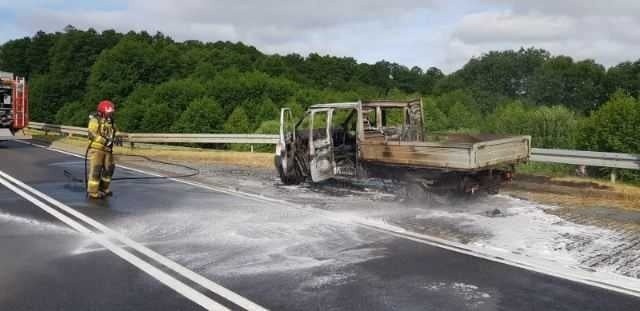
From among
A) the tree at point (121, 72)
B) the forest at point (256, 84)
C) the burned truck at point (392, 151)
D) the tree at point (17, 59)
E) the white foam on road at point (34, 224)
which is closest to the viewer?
the white foam on road at point (34, 224)

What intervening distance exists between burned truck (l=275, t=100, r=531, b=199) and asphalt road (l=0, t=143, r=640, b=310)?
7.07 feet

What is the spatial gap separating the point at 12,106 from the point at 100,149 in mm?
15078

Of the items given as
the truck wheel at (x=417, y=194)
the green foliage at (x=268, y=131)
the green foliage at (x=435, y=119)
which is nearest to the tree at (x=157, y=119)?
the green foliage at (x=435, y=119)

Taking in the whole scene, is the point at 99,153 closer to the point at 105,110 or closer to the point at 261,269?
the point at 105,110

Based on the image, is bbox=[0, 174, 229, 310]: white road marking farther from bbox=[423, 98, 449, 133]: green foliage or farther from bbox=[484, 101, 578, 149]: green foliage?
bbox=[423, 98, 449, 133]: green foliage

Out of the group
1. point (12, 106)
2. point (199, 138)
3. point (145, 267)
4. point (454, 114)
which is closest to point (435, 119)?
point (454, 114)

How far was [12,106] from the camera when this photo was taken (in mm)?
22641

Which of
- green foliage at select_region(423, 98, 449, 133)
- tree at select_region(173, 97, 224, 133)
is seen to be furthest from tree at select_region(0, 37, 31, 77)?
green foliage at select_region(423, 98, 449, 133)

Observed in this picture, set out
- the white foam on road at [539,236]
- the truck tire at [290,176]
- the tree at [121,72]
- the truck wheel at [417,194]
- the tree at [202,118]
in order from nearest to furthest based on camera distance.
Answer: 1. the white foam on road at [539,236]
2. the truck wheel at [417,194]
3. the truck tire at [290,176]
4. the tree at [202,118]
5. the tree at [121,72]

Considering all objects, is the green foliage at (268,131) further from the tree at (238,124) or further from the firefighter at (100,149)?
the firefighter at (100,149)

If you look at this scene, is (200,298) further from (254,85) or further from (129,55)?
(129,55)

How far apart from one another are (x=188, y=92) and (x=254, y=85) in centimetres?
631

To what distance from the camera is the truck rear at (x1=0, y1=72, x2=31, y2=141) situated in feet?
73.8

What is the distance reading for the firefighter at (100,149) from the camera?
33.0ft
